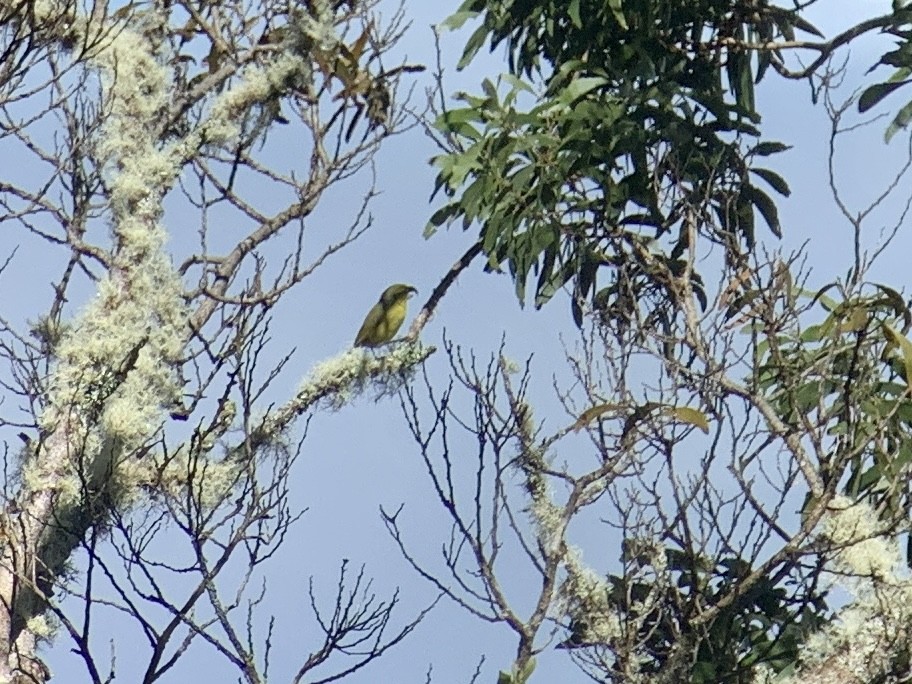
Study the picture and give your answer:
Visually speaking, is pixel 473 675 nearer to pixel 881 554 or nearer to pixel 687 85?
pixel 881 554

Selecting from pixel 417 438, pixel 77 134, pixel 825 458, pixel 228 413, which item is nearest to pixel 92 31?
pixel 77 134

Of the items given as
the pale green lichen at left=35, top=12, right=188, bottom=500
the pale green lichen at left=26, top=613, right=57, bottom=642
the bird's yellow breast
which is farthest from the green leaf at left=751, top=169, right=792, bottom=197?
the pale green lichen at left=26, top=613, right=57, bottom=642

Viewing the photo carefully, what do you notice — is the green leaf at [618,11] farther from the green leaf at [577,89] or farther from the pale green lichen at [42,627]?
the pale green lichen at [42,627]

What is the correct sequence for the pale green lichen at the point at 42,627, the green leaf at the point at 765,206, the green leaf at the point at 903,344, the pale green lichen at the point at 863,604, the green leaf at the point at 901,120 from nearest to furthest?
the pale green lichen at the point at 863,604
the green leaf at the point at 903,344
the pale green lichen at the point at 42,627
the green leaf at the point at 901,120
the green leaf at the point at 765,206

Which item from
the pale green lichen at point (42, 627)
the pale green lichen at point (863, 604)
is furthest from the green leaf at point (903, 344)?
the pale green lichen at point (42, 627)

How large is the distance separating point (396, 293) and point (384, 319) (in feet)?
0.56

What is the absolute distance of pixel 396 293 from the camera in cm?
428

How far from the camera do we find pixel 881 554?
2.84 m

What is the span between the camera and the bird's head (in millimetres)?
4227

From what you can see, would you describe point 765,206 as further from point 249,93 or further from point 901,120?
point 249,93

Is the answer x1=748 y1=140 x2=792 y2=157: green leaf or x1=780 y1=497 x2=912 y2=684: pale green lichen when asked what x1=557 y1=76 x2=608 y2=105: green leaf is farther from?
x1=780 y1=497 x2=912 y2=684: pale green lichen

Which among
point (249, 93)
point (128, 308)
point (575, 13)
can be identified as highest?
point (249, 93)

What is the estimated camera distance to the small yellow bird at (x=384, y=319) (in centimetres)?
411

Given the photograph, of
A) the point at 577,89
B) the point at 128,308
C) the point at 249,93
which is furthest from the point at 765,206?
the point at 128,308
